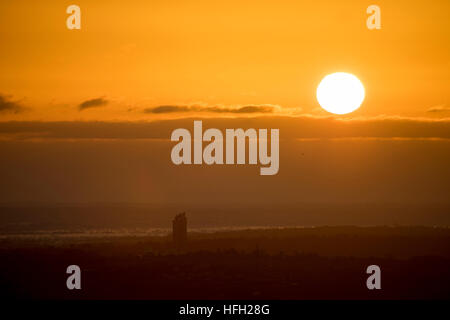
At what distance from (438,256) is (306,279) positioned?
6.24 metres

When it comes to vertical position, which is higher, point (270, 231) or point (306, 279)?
point (270, 231)

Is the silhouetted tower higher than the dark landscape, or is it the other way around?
the silhouetted tower

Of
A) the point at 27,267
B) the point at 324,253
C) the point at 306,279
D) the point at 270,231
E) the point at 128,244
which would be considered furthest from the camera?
the point at 270,231

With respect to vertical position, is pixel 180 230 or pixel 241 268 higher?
pixel 180 230

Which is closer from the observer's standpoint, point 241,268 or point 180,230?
point 241,268

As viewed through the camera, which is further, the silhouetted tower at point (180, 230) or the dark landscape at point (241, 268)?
the silhouetted tower at point (180, 230)

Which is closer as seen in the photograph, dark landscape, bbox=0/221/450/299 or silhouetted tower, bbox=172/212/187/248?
dark landscape, bbox=0/221/450/299

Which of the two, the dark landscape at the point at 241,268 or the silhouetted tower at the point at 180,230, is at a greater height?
the silhouetted tower at the point at 180,230
